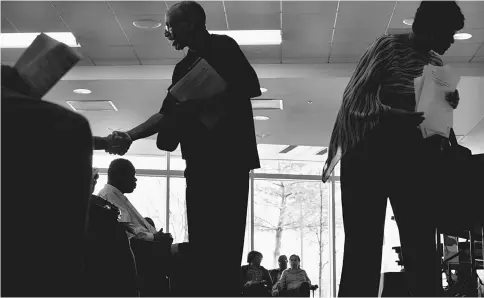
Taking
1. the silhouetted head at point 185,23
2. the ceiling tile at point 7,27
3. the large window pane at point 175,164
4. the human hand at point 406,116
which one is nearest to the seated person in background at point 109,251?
the silhouetted head at point 185,23

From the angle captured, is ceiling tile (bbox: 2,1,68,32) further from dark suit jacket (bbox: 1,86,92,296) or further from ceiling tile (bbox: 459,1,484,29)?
dark suit jacket (bbox: 1,86,92,296)

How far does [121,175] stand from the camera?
13.9ft

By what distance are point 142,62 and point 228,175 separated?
7473 millimetres

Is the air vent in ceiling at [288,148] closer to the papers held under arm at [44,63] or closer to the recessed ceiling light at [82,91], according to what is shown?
the recessed ceiling light at [82,91]

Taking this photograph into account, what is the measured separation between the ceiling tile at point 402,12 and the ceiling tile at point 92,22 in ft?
10.5

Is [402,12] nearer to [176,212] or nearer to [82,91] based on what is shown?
[82,91]

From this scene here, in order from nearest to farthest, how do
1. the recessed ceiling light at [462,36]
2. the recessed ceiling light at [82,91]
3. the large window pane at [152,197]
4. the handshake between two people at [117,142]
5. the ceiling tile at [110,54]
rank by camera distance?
the handshake between two people at [117,142]
the recessed ceiling light at [462,36]
the ceiling tile at [110,54]
the recessed ceiling light at [82,91]
the large window pane at [152,197]

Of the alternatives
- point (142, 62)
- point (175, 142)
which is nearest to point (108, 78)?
point (142, 62)

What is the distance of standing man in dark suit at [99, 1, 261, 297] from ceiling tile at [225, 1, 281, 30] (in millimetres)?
Answer: 5261

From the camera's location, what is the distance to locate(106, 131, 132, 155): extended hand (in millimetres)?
2561

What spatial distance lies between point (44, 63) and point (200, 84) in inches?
36.8

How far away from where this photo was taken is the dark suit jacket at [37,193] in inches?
47.4

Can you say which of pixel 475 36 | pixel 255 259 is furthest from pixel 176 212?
pixel 475 36

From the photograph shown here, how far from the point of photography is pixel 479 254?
5.45 meters
